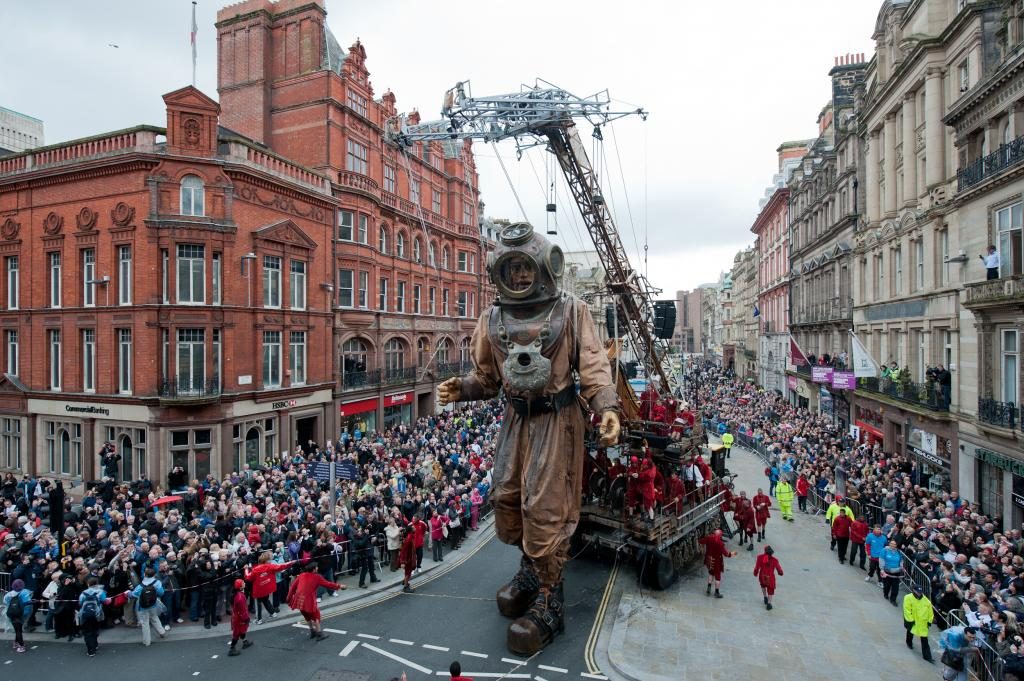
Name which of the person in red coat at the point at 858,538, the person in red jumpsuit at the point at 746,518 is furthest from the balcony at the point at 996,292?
the person in red jumpsuit at the point at 746,518

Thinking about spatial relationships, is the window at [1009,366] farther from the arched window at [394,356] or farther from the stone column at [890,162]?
the arched window at [394,356]

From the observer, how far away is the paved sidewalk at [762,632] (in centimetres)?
895

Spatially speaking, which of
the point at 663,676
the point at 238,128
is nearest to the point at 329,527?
the point at 663,676

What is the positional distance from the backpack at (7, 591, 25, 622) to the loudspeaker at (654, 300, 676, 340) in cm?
1575

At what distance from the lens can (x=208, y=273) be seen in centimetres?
2097

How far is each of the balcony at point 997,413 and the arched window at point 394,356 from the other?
25.7 meters

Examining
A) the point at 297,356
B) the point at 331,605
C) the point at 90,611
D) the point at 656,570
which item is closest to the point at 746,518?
the point at 656,570

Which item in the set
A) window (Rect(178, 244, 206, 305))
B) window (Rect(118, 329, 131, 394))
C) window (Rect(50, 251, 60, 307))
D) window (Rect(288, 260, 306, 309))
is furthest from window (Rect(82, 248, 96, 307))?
window (Rect(288, 260, 306, 309))

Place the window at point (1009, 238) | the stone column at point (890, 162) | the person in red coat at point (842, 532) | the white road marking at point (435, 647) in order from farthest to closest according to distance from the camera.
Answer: the stone column at point (890, 162) < the window at point (1009, 238) < the person in red coat at point (842, 532) < the white road marking at point (435, 647)

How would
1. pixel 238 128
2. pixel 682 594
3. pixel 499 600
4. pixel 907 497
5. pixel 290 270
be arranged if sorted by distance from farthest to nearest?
pixel 238 128, pixel 290 270, pixel 907 497, pixel 682 594, pixel 499 600

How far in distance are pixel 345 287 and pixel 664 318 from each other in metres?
17.0

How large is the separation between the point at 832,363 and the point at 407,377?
23.9 m

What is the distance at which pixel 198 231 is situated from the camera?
20750 mm

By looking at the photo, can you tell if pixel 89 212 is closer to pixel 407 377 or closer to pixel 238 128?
pixel 238 128
